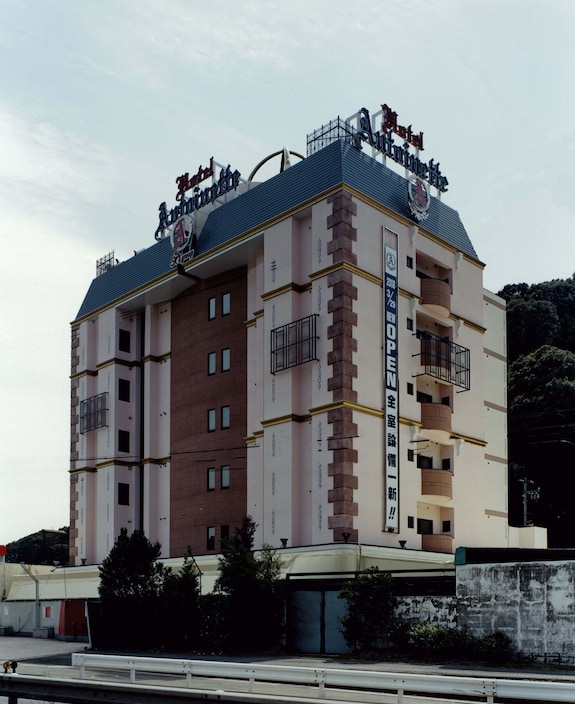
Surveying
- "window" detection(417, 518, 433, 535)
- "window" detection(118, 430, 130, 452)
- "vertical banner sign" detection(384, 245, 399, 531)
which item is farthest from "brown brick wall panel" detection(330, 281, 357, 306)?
"window" detection(118, 430, 130, 452)

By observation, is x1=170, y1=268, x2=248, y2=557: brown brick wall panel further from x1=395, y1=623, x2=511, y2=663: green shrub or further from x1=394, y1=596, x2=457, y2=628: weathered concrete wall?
x1=395, y1=623, x2=511, y2=663: green shrub

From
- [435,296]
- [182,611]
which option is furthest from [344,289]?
[182,611]

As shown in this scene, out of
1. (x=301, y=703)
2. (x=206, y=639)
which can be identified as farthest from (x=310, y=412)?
(x=301, y=703)

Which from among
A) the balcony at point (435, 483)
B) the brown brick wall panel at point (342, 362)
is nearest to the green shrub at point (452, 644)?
the brown brick wall panel at point (342, 362)

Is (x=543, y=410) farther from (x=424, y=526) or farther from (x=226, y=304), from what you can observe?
(x=226, y=304)

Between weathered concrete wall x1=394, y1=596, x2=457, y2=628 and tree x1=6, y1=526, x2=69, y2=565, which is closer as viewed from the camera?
weathered concrete wall x1=394, y1=596, x2=457, y2=628

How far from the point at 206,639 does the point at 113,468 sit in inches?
931

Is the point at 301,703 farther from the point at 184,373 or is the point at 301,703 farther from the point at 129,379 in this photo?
the point at 129,379

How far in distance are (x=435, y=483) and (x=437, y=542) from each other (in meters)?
3.15

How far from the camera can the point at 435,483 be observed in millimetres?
53812

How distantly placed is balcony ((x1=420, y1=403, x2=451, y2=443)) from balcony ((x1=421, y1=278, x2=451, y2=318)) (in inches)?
213

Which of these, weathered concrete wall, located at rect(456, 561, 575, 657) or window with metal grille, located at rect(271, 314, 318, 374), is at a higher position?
window with metal grille, located at rect(271, 314, 318, 374)

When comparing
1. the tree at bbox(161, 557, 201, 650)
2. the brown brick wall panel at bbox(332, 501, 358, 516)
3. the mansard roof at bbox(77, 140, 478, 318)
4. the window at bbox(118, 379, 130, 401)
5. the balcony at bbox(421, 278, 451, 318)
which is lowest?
the tree at bbox(161, 557, 201, 650)

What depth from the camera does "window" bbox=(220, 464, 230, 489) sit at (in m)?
57.7
